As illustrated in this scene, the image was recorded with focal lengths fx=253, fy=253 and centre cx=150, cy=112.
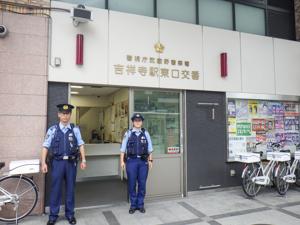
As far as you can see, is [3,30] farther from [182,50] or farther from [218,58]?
[218,58]

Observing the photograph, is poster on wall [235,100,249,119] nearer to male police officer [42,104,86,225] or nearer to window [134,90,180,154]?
window [134,90,180,154]

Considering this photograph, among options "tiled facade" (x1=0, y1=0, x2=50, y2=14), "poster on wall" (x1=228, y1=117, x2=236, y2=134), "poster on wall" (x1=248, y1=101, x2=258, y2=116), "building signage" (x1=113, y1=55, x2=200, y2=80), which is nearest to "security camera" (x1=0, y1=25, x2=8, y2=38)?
"tiled facade" (x1=0, y1=0, x2=50, y2=14)

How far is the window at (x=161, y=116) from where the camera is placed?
500cm

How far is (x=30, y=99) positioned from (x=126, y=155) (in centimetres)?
180

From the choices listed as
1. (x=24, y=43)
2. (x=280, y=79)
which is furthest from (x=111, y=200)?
(x=280, y=79)

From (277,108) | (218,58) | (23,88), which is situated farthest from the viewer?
(277,108)

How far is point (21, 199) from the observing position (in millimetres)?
3920

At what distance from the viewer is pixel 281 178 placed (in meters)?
5.21

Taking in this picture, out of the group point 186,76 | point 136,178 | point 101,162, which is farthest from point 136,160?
point 101,162

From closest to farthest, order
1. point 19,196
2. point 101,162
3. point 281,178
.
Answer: point 19,196, point 281,178, point 101,162

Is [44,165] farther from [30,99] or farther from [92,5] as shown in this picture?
[92,5]

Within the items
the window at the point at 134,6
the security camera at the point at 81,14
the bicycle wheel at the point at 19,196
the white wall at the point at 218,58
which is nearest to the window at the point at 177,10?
the window at the point at 134,6

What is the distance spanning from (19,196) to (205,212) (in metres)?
2.94

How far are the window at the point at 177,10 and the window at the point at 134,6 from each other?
0.67 ft
